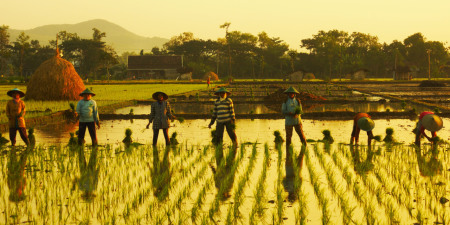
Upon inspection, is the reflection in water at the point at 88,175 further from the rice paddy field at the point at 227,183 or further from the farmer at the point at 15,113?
the farmer at the point at 15,113

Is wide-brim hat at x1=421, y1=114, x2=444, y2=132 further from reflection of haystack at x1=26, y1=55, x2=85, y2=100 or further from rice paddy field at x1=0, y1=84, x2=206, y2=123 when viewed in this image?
reflection of haystack at x1=26, y1=55, x2=85, y2=100

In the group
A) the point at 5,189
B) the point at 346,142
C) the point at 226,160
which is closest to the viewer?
the point at 5,189

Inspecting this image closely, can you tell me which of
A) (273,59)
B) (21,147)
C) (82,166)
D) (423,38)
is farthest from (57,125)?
(423,38)

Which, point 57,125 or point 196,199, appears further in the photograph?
point 57,125

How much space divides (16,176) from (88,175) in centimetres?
106

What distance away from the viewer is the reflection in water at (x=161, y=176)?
632 centimetres

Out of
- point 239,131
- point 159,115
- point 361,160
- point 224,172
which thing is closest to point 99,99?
point 239,131

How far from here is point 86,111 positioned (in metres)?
9.73

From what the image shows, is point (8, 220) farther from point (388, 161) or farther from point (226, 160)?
point (388, 161)

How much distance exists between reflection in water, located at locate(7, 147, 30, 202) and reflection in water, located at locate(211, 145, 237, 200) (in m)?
2.56

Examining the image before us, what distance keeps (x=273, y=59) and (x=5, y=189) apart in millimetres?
71076

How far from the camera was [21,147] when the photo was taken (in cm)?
1030

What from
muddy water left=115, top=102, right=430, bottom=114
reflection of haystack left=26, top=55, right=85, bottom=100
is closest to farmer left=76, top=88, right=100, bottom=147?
muddy water left=115, top=102, right=430, bottom=114

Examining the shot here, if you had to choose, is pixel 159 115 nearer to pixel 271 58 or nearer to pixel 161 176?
pixel 161 176
